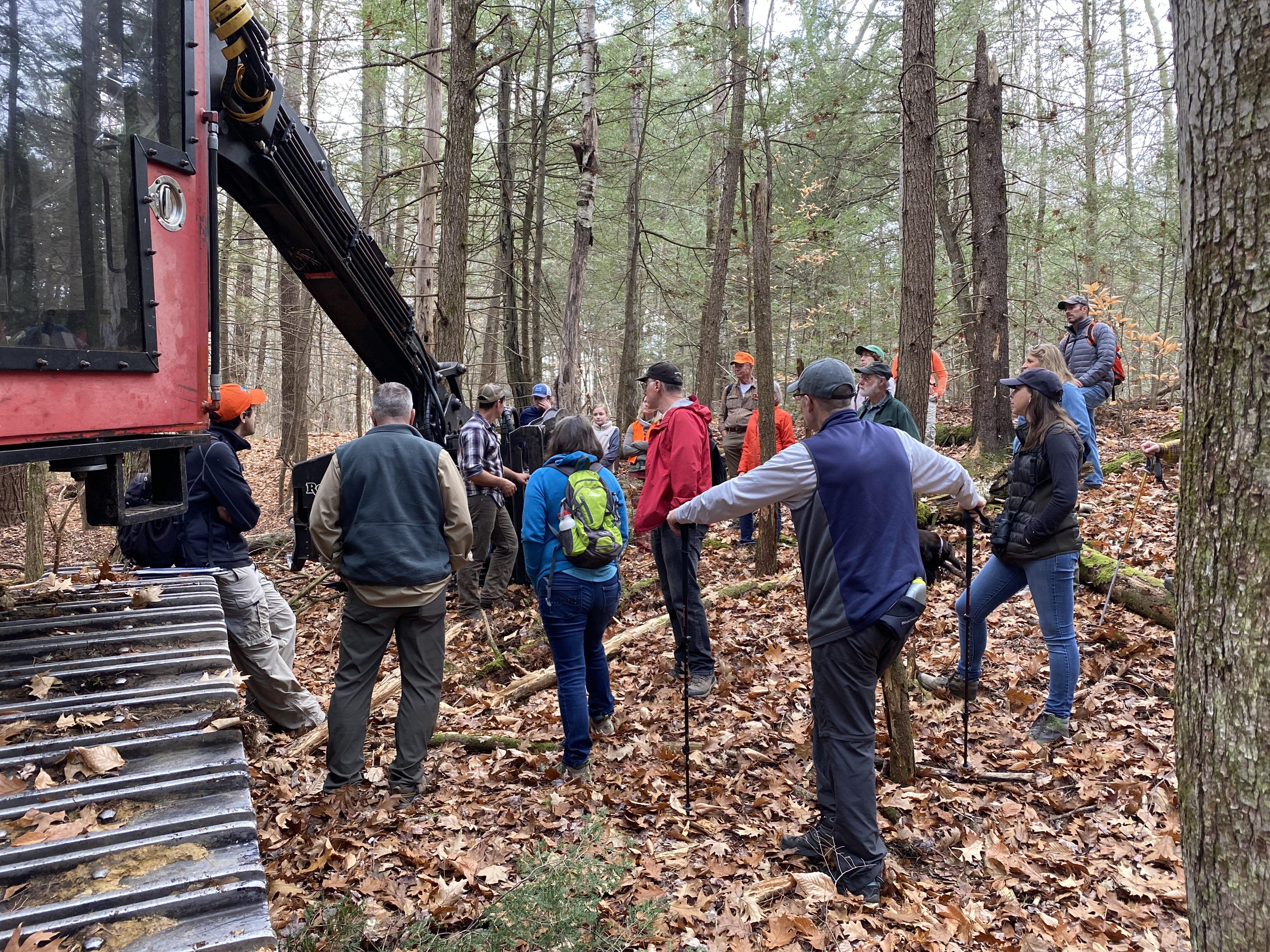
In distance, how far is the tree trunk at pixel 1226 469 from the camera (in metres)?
1.73

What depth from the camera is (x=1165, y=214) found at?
17312 millimetres

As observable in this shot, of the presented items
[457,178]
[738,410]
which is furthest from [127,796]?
[738,410]

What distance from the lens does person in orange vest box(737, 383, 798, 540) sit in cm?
974

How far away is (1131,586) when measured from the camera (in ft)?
23.2

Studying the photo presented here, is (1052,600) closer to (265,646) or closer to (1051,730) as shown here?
(1051,730)

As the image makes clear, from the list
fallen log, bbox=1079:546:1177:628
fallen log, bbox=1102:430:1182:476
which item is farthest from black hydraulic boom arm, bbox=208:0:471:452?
fallen log, bbox=1102:430:1182:476

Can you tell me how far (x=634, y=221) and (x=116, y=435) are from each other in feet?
43.2

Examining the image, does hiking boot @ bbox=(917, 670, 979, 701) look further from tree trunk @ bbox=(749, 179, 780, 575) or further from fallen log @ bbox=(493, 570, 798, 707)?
tree trunk @ bbox=(749, 179, 780, 575)

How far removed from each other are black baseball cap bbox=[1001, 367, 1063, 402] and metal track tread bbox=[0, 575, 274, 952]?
4.68 m

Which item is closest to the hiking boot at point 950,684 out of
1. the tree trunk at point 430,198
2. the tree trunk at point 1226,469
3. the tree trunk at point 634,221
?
the tree trunk at point 1226,469

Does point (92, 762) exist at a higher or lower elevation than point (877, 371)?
lower

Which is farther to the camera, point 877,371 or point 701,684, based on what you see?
point 877,371

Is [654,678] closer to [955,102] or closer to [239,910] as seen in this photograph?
[239,910]

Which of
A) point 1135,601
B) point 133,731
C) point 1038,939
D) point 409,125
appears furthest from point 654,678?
point 409,125
